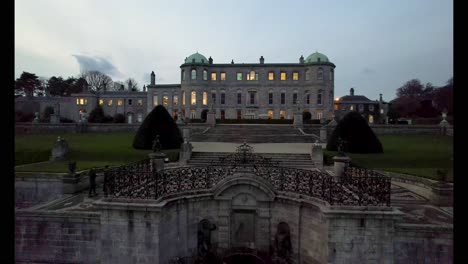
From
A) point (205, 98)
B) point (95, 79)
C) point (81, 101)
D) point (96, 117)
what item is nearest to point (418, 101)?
point (205, 98)

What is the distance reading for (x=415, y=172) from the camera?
57.3 feet

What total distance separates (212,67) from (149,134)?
37.1m

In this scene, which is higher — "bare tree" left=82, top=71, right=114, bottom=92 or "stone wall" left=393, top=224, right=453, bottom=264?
"bare tree" left=82, top=71, right=114, bottom=92

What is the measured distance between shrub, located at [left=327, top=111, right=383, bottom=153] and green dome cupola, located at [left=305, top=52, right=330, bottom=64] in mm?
35859

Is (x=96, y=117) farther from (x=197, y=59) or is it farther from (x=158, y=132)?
(x=158, y=132)

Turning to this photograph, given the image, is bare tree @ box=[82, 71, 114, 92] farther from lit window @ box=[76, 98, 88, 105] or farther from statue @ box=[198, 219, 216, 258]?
statue @ box=[198, 219, 216, 258]

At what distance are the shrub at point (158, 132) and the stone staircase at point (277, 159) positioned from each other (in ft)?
16.0

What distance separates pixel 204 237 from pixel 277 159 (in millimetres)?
10857

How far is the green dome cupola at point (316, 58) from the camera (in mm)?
58869

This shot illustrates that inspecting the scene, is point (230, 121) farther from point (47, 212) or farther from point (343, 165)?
point (47, 212)

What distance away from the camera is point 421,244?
393 inches

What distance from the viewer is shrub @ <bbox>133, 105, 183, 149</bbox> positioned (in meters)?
26.5

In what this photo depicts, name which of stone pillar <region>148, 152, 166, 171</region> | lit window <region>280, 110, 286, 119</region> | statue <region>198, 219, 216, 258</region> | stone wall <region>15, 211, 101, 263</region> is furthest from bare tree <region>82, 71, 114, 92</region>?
statue <region>198, 219, 216, 258</region>

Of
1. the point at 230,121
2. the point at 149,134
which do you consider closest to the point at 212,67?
the point at 230,121
